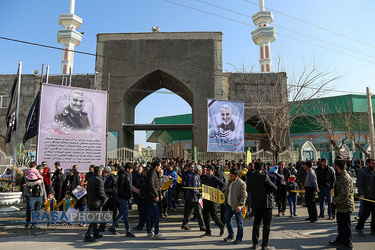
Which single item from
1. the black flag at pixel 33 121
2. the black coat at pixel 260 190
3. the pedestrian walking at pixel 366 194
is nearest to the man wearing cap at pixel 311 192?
the pedestrian walking at pixel 366 194

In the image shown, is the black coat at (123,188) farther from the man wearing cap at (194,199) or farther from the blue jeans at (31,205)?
the blue jeans at (31,205)

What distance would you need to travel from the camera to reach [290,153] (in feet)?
69.8

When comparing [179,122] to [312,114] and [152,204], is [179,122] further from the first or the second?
[152,204]

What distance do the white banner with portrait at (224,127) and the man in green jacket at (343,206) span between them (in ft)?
41.1

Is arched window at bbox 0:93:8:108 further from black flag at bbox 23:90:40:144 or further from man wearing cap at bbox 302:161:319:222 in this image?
man wearing cap at bbox 302:161:319:222

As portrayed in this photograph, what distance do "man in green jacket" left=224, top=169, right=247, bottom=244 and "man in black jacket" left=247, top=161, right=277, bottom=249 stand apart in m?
0.36

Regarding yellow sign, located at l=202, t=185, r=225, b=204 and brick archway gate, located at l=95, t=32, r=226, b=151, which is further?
brick archway gate, located at l=95, t=32, r=226, b=151

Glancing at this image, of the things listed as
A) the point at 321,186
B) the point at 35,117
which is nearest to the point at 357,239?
the point at 321,186

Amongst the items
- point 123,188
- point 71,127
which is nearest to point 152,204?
point 123,188

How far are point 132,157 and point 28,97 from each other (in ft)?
36.4

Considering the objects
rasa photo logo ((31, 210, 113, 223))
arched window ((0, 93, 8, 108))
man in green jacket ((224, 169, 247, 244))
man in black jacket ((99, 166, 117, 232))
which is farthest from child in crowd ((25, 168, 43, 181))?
arched window ((0, 93, 8, 108))

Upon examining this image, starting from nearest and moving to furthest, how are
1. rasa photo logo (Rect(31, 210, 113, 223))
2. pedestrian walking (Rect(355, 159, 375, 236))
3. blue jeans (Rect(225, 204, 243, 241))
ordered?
blue jeans (Rect(225, 204, 243, 241))
pedestrian walking (Rect(355, 159, 375, 236))
rasa photo logo (Rect(31, 210, 113, 223))

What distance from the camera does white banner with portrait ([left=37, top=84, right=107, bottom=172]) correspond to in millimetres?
12406

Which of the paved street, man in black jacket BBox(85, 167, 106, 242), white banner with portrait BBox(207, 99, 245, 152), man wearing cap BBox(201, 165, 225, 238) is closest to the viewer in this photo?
the paved street
